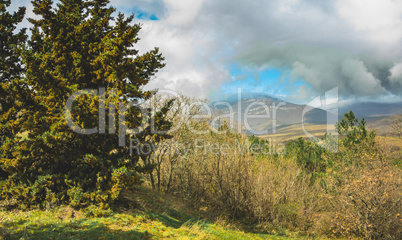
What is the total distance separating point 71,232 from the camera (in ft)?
21.6

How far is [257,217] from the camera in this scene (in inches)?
590

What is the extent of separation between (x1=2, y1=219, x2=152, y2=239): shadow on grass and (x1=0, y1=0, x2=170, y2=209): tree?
3.63ft

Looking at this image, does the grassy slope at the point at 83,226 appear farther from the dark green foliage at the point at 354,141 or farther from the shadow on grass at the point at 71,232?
the dark green foliage at the point at 354,141

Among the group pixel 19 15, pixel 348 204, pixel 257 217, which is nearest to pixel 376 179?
pixel 348 204

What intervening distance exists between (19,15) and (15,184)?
8.73 meters

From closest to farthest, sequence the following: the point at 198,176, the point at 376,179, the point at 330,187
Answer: the point at 376,179 < the point at 330,187 < the point at 198,176

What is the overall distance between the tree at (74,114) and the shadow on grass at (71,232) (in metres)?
1.11

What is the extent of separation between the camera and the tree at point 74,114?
841cm

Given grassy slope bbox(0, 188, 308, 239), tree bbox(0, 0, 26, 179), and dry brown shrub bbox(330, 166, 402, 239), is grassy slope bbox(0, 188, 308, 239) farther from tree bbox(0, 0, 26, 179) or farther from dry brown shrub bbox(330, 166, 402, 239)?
dry brown shrub bbox(330, 166, 402, 239)

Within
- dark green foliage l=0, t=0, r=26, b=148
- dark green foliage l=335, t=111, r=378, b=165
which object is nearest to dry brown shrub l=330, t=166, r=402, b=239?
dark green foliage l=335, t=111, r=378, b=165

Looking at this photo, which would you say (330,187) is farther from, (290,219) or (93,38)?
(93,38)

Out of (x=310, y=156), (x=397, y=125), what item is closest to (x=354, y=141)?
(x=310, y=156)

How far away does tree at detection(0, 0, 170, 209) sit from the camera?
8.41 metres

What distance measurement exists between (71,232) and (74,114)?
12.7 ft
